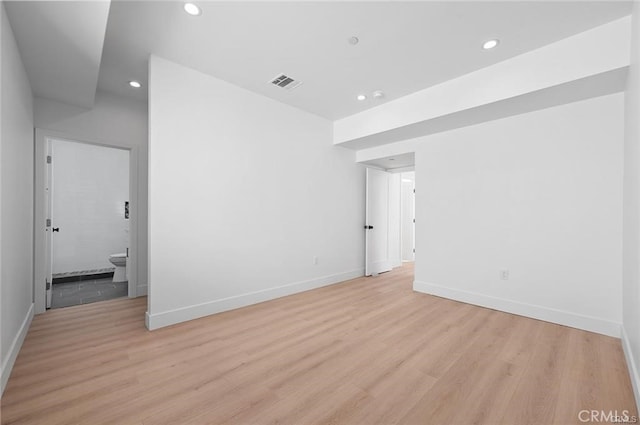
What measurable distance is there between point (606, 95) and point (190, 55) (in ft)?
14.0

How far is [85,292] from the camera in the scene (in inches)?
158

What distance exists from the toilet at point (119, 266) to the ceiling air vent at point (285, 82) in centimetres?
398

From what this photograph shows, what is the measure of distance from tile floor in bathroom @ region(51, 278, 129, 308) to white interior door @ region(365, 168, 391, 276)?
13.5 feet

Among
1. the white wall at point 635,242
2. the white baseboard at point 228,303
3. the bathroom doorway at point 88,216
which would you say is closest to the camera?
the white wall at point 635,242

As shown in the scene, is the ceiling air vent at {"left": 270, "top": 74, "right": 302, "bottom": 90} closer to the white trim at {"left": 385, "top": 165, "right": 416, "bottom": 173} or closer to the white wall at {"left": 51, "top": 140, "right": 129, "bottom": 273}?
the white trim at {"left": 385, "top": 165, "right": 416, "bottom": 173}

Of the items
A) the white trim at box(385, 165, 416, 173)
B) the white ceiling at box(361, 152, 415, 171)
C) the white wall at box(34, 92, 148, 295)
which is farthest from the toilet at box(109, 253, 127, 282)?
the white trim at box(385, 165, 416, 173)

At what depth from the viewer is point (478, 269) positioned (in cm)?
348

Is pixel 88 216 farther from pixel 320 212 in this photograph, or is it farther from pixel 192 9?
Answer: pixel 192 9

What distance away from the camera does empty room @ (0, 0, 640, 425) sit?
176cm

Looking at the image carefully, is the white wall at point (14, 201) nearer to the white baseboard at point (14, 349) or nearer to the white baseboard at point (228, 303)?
the white baseboard at point (14, 349)

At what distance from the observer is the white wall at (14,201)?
5.98ft

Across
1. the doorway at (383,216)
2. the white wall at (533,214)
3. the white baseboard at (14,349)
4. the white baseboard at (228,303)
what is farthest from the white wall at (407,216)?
the white baseboard at (14,349)

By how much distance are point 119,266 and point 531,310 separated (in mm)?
6256

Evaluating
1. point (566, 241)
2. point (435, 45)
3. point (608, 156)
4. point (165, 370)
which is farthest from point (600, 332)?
point (165, 370)
